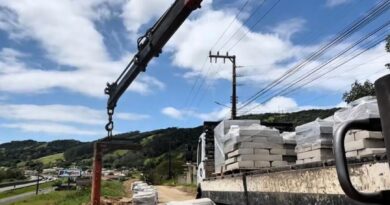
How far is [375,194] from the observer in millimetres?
1517

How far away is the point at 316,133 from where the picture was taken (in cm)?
611

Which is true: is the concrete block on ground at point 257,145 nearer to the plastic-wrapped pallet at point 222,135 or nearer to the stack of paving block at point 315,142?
the stack of paving block at point 315,142

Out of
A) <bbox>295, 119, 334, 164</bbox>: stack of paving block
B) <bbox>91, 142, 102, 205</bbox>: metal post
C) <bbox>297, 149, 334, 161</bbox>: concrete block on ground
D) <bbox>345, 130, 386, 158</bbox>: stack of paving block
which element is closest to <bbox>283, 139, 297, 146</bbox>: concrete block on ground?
<bbox>295, 119, 334, 164</bbox>: stack of paving block

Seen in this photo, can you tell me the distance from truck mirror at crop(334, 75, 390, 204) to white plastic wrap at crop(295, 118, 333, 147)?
4.20 meters

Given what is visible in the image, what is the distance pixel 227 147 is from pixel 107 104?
6.93 meters

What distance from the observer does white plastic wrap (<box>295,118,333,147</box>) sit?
5.93 metres

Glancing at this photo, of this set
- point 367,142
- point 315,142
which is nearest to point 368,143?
point 367,142

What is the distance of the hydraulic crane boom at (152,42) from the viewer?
1027 centimetres

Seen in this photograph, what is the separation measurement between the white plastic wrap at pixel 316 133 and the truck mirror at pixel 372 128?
165 inches

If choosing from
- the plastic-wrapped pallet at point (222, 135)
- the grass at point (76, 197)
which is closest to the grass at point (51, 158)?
the grass at point (76, 197)

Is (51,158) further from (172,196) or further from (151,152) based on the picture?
(172,196)

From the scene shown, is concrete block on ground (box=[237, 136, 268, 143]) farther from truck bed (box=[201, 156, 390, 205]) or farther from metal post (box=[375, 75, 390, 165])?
metal post (box=[375, 75, 390, 165])

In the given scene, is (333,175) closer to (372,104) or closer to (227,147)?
(372,104)

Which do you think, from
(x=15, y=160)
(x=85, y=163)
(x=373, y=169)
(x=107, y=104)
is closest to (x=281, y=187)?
(x=373, y=169)
